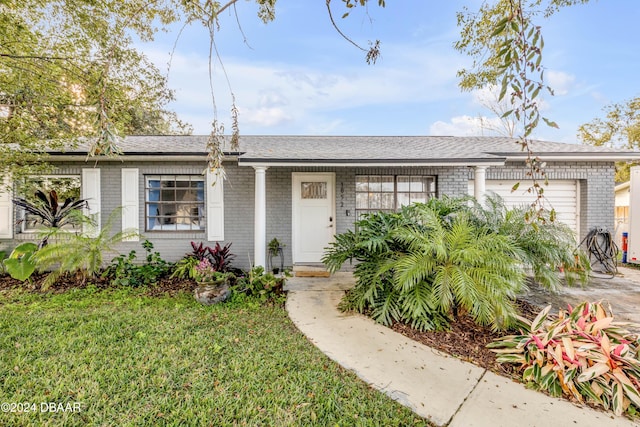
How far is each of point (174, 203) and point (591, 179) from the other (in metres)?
9.62

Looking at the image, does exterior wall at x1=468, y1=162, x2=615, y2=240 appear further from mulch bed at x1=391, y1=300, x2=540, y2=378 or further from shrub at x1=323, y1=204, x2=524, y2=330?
mulch bed at x1=391, y1=300, x2=540, y2=378

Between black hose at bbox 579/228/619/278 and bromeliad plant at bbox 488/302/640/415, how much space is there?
462cm

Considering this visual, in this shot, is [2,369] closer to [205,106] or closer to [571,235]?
[205,106]

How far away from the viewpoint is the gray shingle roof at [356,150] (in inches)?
215

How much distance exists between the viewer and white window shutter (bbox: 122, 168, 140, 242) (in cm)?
645

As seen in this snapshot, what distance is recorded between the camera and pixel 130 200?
6.48 meters

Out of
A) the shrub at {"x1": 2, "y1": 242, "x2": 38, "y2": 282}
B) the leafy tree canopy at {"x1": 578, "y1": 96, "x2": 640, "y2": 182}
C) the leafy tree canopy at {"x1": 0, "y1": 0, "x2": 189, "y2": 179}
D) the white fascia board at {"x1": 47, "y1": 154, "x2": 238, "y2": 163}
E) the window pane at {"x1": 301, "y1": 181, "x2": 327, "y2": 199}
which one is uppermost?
the leafy tree canopy at {"x1": 578, "y1": 96, "x2": 640, "y2": 182}

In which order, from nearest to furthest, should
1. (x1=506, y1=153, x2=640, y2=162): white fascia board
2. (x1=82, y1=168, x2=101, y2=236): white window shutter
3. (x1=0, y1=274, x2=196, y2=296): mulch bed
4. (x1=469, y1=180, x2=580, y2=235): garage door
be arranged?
(x1=0, y1=274, x2=196, y2=296): mulch bed, (x1=506, y1=153, x2=640, y2=162): white fascia board, (x1=82, y1=168, x2=101, y2=236): white window shutter, (x1=469, y1=180, x2=580, y2=235): garage door

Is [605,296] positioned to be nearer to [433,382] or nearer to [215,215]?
[433,382]

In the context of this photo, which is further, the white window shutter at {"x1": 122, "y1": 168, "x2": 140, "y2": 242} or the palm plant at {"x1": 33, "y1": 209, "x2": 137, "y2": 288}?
the white window shutter at {"x1": 122, "y1": 168, "x2": 140, "y2": 242}

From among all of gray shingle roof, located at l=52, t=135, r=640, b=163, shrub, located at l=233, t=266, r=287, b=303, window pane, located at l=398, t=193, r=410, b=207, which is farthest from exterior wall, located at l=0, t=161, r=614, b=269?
shrub, located at l=233, t=266, r=287, b=303

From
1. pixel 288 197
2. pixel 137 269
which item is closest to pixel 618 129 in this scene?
pixel 288 197

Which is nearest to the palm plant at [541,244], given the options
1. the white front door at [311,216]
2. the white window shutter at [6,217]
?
the white front door at [311,216]

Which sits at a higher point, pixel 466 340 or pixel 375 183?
pixel 375 183
